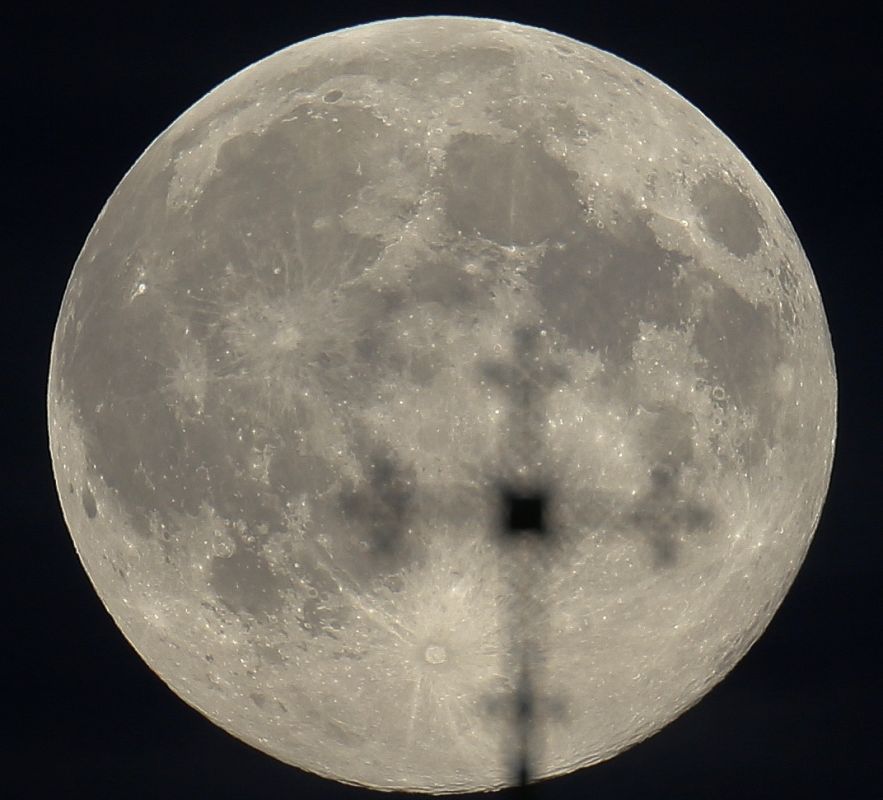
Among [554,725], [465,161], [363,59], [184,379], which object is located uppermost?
[363,59]

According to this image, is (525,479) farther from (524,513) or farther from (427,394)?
(427,394)

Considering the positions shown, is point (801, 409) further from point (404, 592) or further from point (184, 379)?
point (184, 379)

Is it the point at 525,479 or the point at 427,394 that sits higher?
the point at 427,394

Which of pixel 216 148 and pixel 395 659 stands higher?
pixel 216 148

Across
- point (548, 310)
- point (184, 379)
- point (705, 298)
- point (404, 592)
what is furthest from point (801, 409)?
point (184, 379)

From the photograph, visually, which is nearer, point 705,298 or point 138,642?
point 705,298

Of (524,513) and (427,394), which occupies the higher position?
(427,394)

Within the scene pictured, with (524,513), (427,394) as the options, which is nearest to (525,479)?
(524,513)
